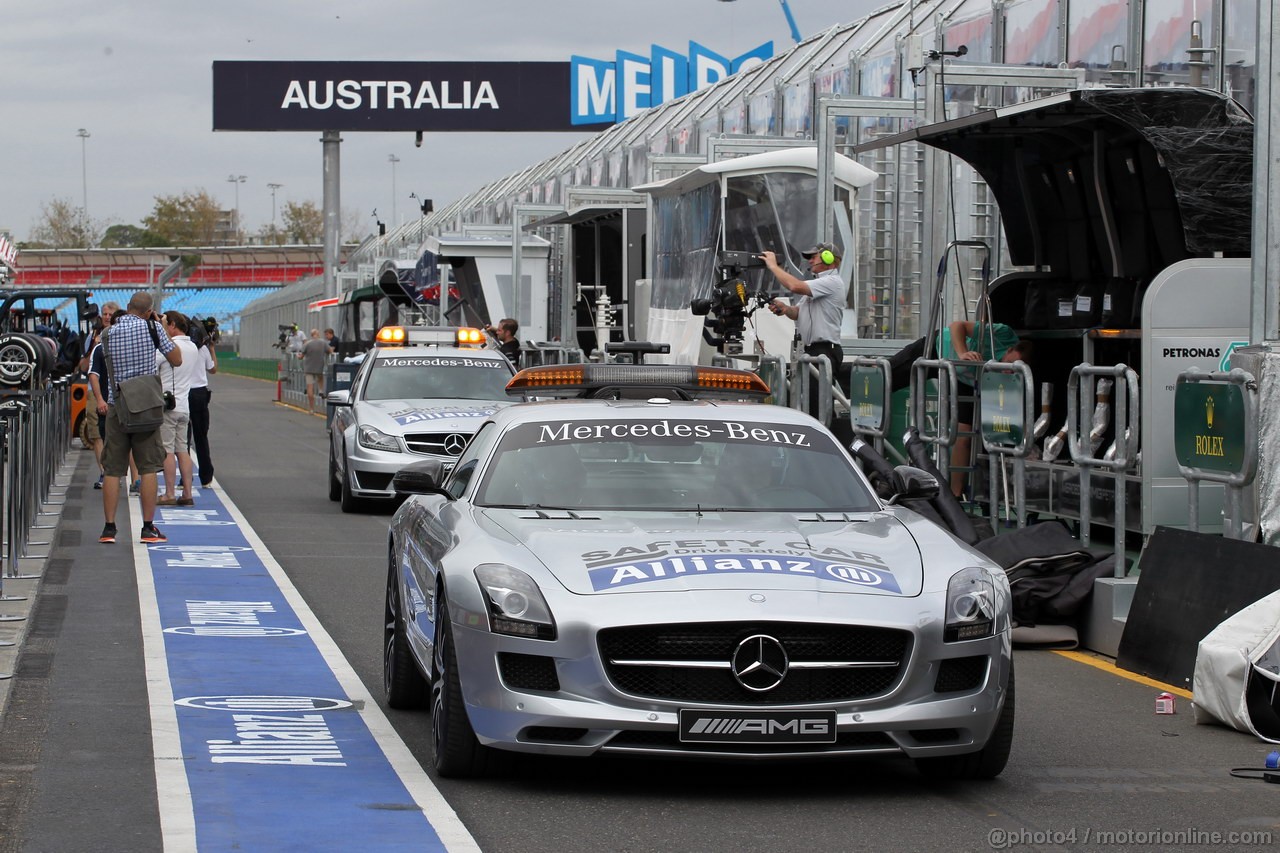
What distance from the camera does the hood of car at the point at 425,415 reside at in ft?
56.8

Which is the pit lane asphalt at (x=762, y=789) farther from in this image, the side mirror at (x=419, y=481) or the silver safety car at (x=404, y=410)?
the silver safety car at (x=404, y=410)

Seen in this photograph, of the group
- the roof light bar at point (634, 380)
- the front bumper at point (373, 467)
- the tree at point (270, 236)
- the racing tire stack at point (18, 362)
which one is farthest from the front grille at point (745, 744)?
the tree at point (270, 236)

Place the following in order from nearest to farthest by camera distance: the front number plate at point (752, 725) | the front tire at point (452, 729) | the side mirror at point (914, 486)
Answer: the front number plate at point (752, 725) → the front tire at point (452, 729) → the side mirror at point (914, 486)

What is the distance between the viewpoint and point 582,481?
7.47 metres

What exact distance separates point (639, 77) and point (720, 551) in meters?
52.5

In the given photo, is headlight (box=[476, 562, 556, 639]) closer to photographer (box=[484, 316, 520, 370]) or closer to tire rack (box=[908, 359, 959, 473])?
tire rack (box=[908, 359, 959, 473])

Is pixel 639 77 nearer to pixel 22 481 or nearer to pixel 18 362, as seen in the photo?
pixel 18 362

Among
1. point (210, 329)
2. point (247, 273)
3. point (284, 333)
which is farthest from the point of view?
point (247, 273)

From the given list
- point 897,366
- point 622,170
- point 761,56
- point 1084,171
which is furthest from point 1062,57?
point 761,56

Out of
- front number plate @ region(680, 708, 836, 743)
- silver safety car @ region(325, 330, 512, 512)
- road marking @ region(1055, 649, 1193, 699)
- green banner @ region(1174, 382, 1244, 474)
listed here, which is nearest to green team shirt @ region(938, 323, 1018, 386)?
road marking @ region(1055, 649, 1193, 699)

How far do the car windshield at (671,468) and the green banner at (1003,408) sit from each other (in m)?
3.87

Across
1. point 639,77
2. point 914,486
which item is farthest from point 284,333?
point 914,486

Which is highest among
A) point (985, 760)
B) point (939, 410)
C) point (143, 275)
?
point (143, 275)

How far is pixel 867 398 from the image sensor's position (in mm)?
14273
